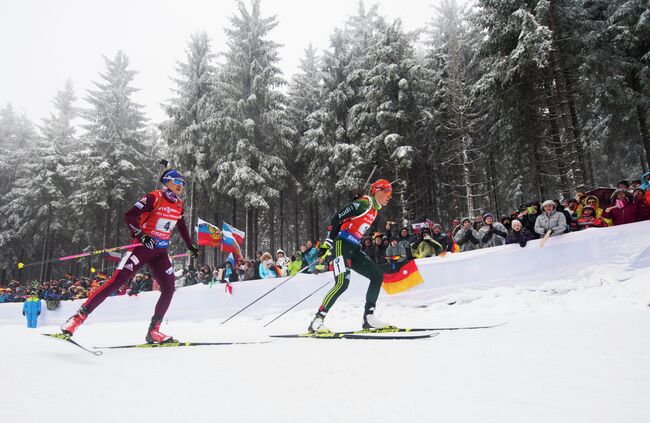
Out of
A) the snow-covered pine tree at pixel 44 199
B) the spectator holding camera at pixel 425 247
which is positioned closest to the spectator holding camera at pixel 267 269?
the spectator holding camera at pixel 425 247

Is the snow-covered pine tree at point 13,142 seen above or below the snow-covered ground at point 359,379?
above

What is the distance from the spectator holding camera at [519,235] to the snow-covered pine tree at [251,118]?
1431 centimetres

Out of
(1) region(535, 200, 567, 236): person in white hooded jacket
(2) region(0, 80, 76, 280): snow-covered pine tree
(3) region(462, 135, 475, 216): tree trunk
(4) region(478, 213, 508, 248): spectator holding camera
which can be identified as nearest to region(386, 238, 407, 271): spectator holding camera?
(4) region(478, 213, 508, 248): spectator holding camera

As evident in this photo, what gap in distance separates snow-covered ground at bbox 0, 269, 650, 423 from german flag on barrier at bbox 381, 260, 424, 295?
360 cm

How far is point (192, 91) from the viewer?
24047 mm

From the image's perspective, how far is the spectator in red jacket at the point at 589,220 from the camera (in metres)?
7.68

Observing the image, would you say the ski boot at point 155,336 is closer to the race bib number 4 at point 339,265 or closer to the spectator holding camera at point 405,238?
the race bib number 4 at point 339,265

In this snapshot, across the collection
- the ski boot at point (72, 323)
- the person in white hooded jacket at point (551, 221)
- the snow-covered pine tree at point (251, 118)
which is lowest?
the ski boot at point (72, 323)

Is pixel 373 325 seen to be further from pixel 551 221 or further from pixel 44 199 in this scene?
pixel 44 199

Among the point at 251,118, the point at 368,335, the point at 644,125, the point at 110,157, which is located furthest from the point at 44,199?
the point at 644,125

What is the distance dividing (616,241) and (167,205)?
692cm

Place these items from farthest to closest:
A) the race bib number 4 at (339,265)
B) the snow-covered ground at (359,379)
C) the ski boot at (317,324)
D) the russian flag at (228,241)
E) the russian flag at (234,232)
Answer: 1. the russian flag at (234,232)
2. the russian flag at (228,241)
3. the race bib number 4 at (339,265)
4. the ski boot at (317,324)
5. the snow-covered ground at (359,379)

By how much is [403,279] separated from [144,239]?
17.7 ft

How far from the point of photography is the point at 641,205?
7.05 m
